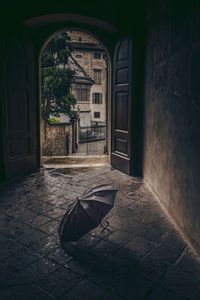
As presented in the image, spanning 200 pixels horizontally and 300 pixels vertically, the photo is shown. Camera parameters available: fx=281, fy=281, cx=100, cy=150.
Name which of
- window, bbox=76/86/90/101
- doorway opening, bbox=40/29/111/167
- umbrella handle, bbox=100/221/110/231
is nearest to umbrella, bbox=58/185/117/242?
umbrella handle, bbox=100/221/110/231

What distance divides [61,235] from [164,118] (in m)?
2.74

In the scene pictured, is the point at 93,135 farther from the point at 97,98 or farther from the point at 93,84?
the point at 97,98

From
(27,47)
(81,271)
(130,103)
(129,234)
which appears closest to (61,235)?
(81,271)

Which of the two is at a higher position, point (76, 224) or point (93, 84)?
point (93, 84)

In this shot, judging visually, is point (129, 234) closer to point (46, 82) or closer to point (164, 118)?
point (164, 118)

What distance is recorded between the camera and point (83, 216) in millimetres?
3438

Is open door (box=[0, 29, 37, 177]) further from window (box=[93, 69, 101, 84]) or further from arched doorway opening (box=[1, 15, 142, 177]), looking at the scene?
window (box=[93, 69, 101, 84])

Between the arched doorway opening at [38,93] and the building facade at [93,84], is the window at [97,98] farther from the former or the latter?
the arched doorway opening at [38,93]

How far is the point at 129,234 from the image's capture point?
403cm

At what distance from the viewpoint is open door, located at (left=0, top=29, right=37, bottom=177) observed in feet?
21.5

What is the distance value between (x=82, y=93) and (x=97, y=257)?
32629 millimetres

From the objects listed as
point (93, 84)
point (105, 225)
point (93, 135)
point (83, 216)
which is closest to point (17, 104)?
point (105, 225)

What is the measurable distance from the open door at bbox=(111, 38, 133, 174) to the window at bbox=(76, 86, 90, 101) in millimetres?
27546

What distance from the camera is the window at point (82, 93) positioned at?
34.5 metres
